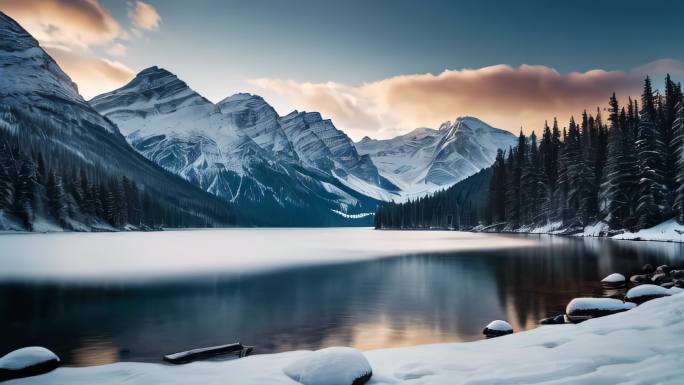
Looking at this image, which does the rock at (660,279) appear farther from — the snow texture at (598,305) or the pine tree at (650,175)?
the pine tree at (650,175)

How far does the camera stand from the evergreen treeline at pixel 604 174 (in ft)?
265

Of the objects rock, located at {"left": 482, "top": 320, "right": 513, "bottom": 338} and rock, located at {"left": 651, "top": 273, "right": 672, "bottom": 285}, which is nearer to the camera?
rock, located at {"left": 482, "top": 320, "right": 513, "bottom": 338}

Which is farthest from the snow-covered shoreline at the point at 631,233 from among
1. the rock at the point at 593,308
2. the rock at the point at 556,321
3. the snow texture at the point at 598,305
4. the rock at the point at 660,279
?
the rock at the point at 556,321

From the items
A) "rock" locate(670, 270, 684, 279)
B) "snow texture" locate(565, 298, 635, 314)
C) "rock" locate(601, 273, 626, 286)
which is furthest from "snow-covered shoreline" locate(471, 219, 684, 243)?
"snow texture" locate(565, 298, 635, 314)

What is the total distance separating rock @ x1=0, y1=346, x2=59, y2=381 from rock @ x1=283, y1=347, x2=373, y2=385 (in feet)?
23.6

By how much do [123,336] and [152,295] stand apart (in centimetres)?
1155

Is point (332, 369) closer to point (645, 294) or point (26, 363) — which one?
point (26, 363)

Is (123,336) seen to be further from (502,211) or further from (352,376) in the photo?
(502,211)

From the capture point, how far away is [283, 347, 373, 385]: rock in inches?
443

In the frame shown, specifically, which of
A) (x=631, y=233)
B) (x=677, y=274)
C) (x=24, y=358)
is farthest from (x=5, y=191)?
(x=631, y=233)

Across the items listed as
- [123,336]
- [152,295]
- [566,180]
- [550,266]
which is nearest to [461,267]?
[550,266]

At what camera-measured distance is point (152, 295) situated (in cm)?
3061

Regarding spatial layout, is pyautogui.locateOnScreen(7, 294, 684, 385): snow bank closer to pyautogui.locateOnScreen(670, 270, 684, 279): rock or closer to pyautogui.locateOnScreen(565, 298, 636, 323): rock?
pyautogui.locateOnScreen(565, 298, 636, 323): rock

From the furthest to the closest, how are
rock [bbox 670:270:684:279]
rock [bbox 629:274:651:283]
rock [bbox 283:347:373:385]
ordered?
rock [bbox 629:274:651:283] < rock [bbox 670:270:684:279] < rock [bbox 283:347:373:385]
